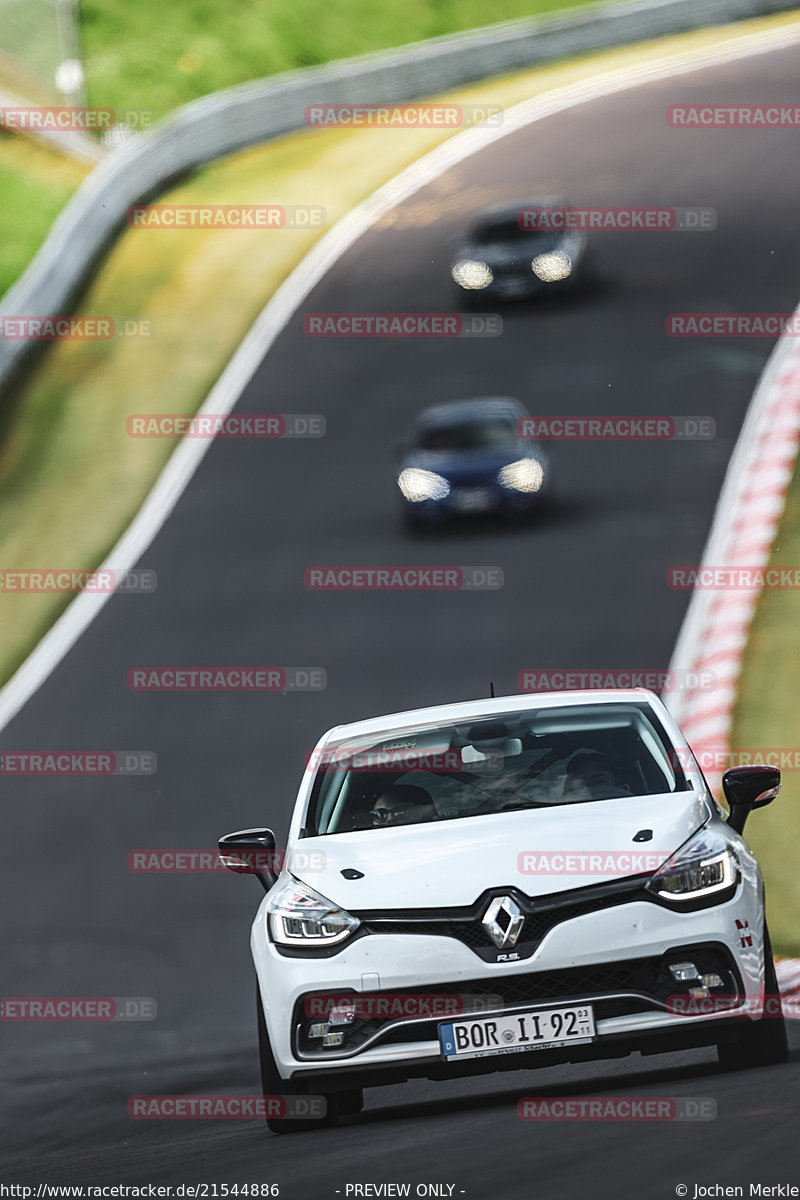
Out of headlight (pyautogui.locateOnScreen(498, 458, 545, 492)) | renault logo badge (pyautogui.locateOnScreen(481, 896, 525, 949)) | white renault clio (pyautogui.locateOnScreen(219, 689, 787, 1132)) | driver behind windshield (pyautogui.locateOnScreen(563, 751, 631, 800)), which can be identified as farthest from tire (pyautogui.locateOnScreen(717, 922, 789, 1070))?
headlight (pyautogui.locateOnScreen(498, 458, 545, 492))

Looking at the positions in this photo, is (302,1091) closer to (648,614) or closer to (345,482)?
(648,614)

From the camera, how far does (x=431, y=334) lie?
1168 inches

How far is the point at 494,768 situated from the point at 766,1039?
157cm

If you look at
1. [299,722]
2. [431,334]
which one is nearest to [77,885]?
[299,722]

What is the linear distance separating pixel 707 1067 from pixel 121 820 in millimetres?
8448

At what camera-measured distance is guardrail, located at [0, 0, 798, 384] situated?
3225 cm

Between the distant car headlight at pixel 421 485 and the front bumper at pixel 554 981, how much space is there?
52.6 ft

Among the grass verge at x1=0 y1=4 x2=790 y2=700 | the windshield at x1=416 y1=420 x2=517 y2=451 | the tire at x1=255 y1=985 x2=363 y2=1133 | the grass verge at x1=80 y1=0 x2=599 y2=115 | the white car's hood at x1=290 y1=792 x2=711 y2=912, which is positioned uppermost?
the grass verge at x1=80 y1=0 x2=599 y2=115

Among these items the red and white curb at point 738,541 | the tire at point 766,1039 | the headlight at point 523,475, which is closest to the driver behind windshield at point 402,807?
the tire at point 766,1039

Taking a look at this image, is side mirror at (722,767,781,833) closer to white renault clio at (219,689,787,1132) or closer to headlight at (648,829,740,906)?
white renault clio at (219,689,787,1132)

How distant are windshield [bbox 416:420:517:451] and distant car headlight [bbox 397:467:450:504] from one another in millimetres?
344

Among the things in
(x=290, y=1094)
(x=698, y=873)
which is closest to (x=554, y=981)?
→ (x=698, y=873)

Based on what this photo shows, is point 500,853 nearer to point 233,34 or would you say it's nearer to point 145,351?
point 145,351

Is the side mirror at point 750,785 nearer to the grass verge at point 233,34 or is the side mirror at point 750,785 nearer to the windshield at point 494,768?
the windshield at point 494,768
